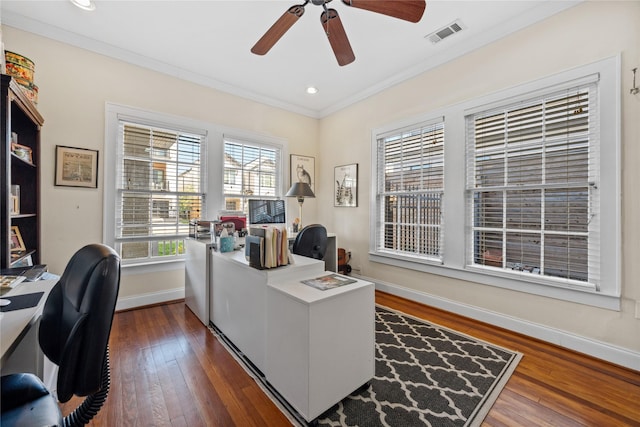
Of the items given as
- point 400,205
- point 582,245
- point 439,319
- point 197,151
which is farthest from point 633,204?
point 197,151

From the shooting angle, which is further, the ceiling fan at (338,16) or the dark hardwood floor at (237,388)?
the ceiling fan at (338,16)

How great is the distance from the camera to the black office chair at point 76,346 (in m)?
0.79

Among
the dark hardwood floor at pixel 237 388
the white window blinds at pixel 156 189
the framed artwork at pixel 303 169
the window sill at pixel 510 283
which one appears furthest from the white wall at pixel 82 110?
the window sill at pixel 510 283

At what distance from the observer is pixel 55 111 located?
2.53m

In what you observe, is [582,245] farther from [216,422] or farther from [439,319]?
[216,422]

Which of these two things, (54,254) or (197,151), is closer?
(54,254)

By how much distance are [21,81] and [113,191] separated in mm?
1124

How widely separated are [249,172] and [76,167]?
1888 mm

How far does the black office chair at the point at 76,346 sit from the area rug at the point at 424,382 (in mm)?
1019

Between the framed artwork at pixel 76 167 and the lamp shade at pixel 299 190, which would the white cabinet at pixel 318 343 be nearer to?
the lamp shade at pixel 299 190

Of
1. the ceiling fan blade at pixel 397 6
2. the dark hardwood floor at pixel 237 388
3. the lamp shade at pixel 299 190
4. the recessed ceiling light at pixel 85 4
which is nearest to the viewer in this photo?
the dark hardwood floor at pixel 237 388

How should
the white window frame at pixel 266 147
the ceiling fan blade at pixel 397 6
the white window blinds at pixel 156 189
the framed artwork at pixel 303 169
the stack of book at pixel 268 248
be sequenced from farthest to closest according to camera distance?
the framed artwork at pixel 303 169, the white window frame at pixel 266 147, the white window blinds at pixel 156 189, the stack of book at pixel 268 248, the ceiling fan blade at pixel 397 6

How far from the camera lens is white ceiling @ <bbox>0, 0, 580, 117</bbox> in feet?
7.30

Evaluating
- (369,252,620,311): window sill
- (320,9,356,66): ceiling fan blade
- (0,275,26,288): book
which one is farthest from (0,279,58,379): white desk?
(369,252,620,311): window sill
